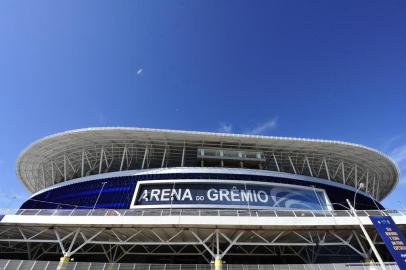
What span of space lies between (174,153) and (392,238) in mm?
33381

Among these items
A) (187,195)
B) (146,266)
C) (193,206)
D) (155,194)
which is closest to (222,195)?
(193,206)

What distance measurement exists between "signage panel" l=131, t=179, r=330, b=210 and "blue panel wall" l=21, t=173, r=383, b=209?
1484 mm

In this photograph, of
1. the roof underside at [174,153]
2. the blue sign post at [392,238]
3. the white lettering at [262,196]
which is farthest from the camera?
the roof underside at [174,153]

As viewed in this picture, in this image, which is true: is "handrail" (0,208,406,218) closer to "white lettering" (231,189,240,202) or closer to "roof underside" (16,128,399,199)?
"white lettering" (231,189,240,202)

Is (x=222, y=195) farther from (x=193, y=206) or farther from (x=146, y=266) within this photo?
(x=146, y=266)

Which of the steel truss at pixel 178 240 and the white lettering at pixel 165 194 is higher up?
the white lettering at pixel 165 194

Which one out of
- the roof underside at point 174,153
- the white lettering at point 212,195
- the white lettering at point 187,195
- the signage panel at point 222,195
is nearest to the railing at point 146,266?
the signage panel at point 222,195

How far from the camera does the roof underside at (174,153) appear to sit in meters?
41.8

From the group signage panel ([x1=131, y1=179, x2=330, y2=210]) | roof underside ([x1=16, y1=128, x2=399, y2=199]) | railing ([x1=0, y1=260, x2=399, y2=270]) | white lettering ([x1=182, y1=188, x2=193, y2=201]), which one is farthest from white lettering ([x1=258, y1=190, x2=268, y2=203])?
railing ([x1=0, y1=260, x2=399, y2=270])

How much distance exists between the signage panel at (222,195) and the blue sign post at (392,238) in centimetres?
1253

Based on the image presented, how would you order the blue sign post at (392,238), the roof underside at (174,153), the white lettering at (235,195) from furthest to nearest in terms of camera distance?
the roof underside at (174,153), the white lettering at (235,195), the blue sign post at (392,238)

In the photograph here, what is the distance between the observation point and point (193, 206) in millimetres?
31516

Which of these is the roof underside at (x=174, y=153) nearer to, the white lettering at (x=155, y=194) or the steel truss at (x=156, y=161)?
the steel truss at (x=156, y=161)

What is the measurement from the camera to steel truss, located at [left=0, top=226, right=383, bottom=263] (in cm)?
2392
